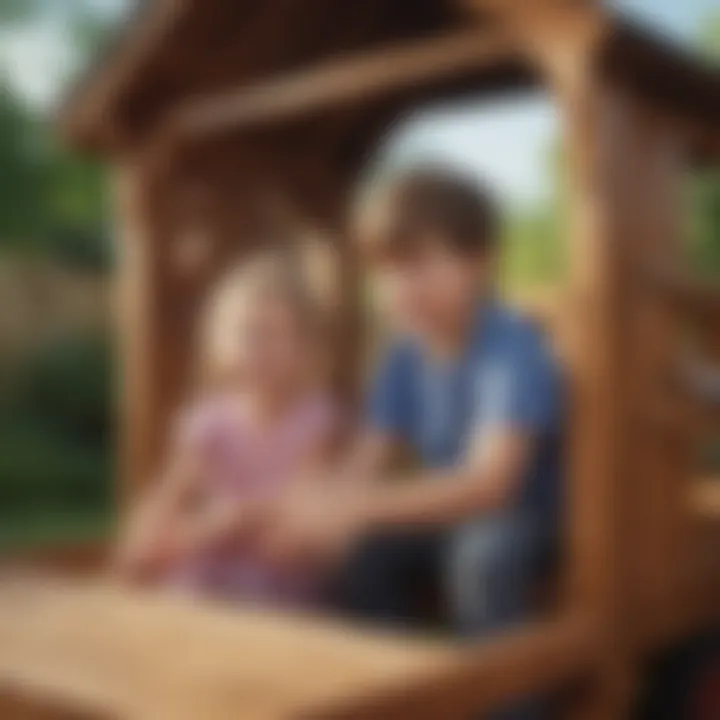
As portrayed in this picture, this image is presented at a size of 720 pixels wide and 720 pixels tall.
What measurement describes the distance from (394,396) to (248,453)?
3.5 inches

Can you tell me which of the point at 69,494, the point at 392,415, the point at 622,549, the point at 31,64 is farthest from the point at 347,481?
the point at 31,64

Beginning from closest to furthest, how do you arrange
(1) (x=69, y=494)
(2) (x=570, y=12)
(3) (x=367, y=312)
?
(2) (x=570, y=12), (3) (x=367, y=312), (1) (x=69, y=494)

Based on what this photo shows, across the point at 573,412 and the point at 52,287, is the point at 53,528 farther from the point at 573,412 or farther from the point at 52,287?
the point at 573,412

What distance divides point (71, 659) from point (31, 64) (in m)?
0.42

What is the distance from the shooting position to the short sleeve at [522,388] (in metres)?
0.61

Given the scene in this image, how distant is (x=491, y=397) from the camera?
0.62 m

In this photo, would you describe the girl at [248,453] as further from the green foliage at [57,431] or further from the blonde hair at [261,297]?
the green foliage at [57,431]

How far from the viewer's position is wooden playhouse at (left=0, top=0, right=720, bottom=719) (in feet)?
1.88

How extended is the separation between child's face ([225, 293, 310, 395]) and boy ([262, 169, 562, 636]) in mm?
63

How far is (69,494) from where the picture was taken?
2.69ft

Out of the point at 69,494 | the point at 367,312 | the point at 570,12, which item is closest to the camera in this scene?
the point at 570,12

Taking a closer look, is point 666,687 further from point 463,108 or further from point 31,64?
point 31,64

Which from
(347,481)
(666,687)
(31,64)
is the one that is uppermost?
(31,64)

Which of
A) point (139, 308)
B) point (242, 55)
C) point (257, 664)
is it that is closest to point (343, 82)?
point (242, 55)
